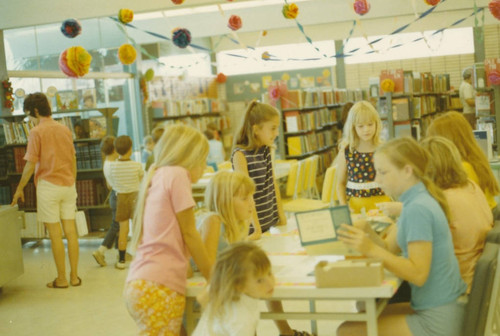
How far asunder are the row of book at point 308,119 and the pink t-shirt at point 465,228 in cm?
675

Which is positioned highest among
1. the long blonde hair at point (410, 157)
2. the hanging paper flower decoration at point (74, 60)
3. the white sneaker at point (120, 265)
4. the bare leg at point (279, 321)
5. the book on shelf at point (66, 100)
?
the hanging paper flower decoration at point (74, 60)

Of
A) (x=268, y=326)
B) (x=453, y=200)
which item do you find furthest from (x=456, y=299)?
(x=268, y=326)

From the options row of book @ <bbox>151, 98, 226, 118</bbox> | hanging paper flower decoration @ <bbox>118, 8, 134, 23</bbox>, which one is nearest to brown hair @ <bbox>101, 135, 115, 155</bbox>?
hanging paper flower decoration @ <bbox>118, 8, 134, 23</bbox>

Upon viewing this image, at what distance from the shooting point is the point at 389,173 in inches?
107

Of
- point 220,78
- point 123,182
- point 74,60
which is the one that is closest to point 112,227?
point 123,182

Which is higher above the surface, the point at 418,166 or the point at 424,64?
the point at 424,64

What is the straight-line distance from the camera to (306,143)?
1038 cm

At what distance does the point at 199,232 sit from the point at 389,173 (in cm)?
83

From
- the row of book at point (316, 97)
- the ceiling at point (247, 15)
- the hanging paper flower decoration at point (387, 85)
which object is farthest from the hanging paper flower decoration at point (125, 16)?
the hanging paper flower decoration at point (387, 85)

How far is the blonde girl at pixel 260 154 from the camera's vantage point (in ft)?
12.8

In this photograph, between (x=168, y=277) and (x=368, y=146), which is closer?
(x=168, y=277)

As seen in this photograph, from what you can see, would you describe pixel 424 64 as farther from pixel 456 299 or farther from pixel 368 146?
pixel 456 299

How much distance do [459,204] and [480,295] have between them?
1.57 ft

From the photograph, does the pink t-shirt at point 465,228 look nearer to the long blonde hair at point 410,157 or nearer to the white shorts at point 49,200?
the long blonde hair at point 410,157
